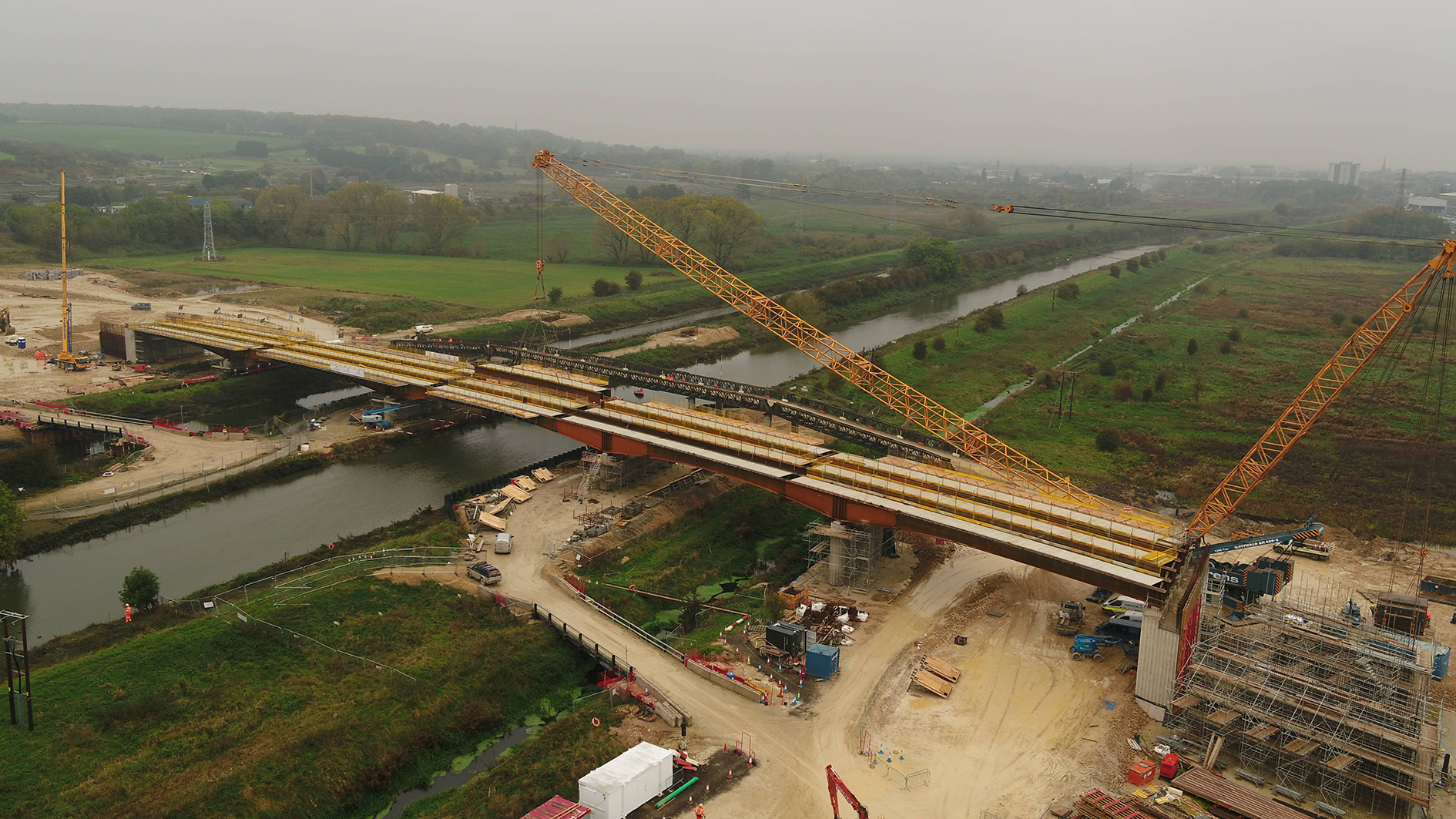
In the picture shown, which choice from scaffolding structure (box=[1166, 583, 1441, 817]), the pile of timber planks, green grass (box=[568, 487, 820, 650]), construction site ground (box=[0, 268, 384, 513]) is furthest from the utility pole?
scaffolding structure (box=[1166, 583, 1441, 817])

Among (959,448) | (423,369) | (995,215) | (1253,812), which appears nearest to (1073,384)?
(959,448)

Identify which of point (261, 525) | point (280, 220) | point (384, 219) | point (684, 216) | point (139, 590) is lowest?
point (261, 525)

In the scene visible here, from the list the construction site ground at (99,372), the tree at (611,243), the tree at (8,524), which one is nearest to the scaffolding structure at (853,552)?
the tree at (8,524)

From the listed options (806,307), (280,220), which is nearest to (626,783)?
(806,307)

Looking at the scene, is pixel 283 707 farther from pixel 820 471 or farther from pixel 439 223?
pixel 439 223

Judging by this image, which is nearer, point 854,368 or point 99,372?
point 854,368

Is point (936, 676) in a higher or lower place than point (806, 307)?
lower

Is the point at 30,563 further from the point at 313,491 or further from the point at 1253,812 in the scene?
the point at 1253,812

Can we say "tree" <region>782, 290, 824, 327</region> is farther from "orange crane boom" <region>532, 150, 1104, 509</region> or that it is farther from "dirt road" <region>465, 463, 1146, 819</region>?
"dirt road" <region>465, 463, 1146, 819</region>

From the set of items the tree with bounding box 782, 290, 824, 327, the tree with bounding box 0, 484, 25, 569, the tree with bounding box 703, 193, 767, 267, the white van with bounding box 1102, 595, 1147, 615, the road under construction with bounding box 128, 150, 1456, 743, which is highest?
the tree with bounding box 703, 193, 767, 267
